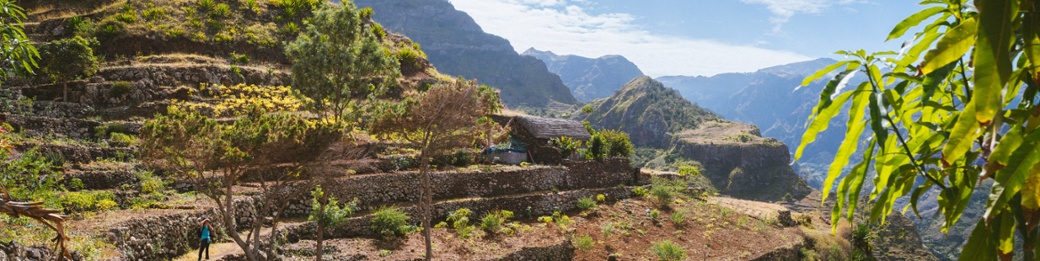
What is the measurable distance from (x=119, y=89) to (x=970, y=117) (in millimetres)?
26133

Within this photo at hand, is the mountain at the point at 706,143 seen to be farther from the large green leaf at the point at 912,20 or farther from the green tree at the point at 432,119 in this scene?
the large green leaf at the point at 912,20

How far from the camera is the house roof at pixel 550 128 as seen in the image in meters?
24.0

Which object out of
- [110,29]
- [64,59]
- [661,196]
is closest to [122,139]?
[64,59]

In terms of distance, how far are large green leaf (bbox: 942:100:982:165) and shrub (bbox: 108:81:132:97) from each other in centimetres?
2606

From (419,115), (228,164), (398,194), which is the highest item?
(419,115)

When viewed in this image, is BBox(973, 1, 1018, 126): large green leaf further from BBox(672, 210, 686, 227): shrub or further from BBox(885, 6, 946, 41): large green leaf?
BBox(672, 210, 686, 227): shrub

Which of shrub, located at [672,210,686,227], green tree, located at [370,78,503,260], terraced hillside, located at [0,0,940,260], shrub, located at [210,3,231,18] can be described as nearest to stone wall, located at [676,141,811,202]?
terraced hillside, located at [0,0,940,260]

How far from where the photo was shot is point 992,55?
1.35m

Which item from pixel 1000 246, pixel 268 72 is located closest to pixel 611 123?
pixel 268 72

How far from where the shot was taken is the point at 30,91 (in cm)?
2198

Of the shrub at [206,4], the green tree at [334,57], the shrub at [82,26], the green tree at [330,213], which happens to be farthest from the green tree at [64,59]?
the green tree at [330,213]

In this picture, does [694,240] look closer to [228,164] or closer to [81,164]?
[228,164]

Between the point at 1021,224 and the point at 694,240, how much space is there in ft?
60.7

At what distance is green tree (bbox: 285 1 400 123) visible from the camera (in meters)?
19.2
